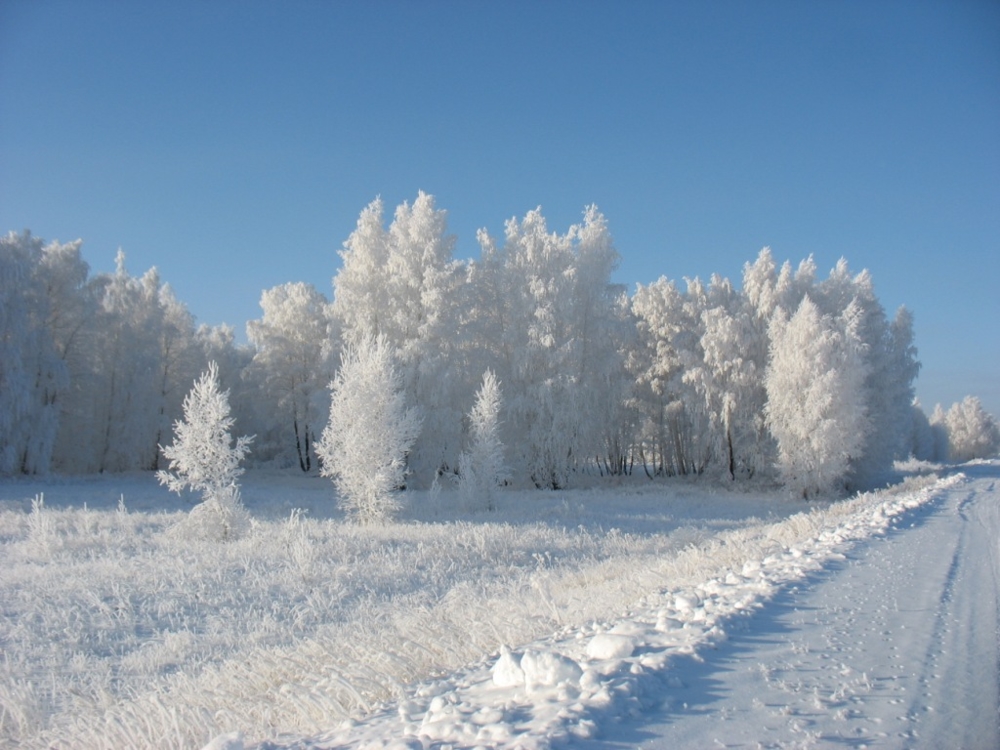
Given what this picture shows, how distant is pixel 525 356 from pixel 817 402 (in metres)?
14.4

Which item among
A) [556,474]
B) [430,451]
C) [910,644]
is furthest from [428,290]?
[910,644]

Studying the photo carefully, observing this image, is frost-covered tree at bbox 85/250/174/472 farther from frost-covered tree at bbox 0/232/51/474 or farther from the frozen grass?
the frozen grass

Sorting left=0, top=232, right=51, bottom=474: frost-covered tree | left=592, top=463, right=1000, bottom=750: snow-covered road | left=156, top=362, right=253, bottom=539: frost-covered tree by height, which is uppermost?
left=0, top=232, right=51, bottom=474: frost-covered tree

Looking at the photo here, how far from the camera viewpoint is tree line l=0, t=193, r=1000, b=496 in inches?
1180

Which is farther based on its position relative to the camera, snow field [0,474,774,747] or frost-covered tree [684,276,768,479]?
frost-covered tree [684,276,768,479]

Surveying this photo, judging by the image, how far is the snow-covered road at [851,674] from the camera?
10.8ft

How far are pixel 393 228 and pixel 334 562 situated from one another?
2285 cm

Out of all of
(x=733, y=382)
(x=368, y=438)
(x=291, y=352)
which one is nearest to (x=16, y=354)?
(x=291, y=352)

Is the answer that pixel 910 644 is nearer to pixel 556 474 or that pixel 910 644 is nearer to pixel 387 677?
pixel 387 677

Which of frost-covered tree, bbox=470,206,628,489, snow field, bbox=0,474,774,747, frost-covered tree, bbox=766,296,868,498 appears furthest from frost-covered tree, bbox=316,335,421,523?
frost-covered tree, bbox=766,296,868,498

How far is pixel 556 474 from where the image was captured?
33344 millimetres

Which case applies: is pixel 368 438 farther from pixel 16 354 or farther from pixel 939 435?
pixel 939 435

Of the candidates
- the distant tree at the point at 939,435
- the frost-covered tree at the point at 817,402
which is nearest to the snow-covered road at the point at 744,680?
the frost-covered tree at the point at 817,402

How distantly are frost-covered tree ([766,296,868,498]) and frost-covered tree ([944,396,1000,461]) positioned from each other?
232 ft
